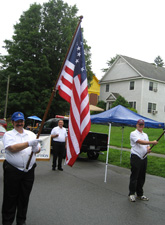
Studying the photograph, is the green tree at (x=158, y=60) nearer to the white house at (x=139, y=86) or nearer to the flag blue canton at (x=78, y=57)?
the white house at (x=139, y=86)

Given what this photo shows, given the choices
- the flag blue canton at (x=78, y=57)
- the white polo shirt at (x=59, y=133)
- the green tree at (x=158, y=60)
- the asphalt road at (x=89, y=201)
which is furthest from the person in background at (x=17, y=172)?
the green tree at (x=158, y=60)

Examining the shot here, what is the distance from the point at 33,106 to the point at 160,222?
24208 mm

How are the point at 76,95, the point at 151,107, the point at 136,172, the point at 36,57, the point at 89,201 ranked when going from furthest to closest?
the point at 151,107 → the point at 36,57 → the point at 136,172 → the point at 89,201 → the point at 76,95

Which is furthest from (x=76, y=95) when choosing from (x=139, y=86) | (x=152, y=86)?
(x=152, y=86)

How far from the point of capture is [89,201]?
5605 millimetres

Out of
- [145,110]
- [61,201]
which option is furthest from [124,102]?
[61,201]

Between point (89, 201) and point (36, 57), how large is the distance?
84.2ft

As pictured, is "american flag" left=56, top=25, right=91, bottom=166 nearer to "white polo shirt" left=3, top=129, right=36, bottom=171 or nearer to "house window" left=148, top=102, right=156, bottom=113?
"white polo shirt" left=3, top=129, right=36, bottom=171

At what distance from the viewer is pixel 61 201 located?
5457 millimetres

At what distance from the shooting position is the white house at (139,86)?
3311 cm

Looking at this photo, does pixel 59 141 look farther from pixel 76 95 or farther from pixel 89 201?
pixel 76 95

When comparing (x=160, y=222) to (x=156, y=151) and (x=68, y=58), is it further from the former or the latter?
(x=156, y=151)

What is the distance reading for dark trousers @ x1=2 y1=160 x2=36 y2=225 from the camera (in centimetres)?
375

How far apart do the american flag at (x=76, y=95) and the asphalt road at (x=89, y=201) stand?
102cm
